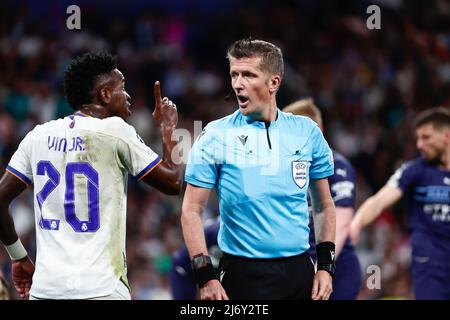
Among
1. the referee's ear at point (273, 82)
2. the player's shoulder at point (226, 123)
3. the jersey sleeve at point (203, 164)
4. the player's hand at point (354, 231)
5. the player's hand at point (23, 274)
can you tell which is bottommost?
the player's hand at point (23, 274)

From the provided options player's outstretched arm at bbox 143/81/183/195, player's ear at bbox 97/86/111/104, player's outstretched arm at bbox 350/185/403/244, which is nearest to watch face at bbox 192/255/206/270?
player's outstretched arm at bbox 143/81/183/195

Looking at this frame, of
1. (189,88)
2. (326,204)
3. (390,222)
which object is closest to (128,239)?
(189,88)

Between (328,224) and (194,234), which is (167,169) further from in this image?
(328,224)

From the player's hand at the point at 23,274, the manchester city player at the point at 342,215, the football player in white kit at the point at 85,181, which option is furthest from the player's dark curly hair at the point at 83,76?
the manchester city player at the point at 342,215

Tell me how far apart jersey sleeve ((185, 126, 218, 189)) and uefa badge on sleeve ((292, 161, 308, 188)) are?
0.44 metres

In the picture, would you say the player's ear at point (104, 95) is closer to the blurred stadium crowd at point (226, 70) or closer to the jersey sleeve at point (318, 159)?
the jersey sleeve at point (318, 159)

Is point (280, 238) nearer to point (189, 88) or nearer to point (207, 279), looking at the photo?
point (207, 279)

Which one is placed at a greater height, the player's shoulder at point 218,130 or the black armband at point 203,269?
the player's shoulder at point 218,130

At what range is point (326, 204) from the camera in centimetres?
515

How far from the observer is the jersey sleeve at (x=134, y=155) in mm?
4723

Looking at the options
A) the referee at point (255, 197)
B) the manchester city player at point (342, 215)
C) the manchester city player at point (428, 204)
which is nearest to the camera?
the referee at point (255, 197)

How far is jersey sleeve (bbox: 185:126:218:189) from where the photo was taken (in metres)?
4.85

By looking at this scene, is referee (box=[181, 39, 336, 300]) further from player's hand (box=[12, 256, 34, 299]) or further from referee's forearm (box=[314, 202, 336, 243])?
player's hand (box=[12, 256, 34, 299])

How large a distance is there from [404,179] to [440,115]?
70 centimetres
